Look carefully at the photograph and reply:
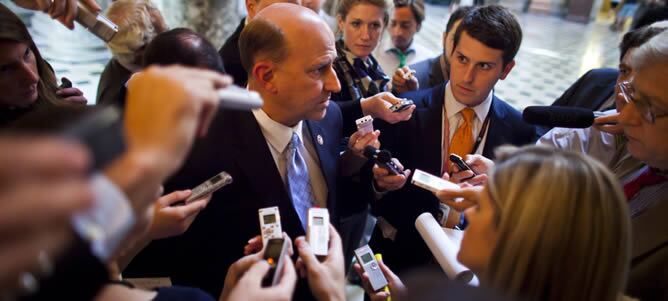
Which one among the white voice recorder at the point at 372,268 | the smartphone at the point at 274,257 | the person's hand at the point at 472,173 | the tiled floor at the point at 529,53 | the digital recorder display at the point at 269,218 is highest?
the smartphone at the point at 274,257

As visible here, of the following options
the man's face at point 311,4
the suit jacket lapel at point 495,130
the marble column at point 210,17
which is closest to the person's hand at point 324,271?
the suit jacket lapel at point 495,130

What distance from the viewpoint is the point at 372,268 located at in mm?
1485

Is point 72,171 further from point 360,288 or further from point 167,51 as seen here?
point 360,288

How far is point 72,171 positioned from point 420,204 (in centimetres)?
183

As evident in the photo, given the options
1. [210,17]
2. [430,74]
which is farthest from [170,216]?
[210,17]

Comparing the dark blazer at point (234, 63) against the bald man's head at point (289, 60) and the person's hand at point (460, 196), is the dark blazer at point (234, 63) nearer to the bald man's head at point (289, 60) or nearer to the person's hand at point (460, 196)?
the bald man's head at point (289, 60)

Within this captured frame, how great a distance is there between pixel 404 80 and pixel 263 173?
1382 mm

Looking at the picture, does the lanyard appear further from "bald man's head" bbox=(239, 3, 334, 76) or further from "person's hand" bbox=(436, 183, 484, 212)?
"bald man's head" bbox=(239, 3, 334, 76)

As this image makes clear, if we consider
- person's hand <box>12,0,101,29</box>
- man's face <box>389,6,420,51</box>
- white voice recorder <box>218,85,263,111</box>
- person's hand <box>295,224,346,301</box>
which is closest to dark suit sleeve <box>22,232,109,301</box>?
white voice recorder <box>218,85,263,111</box>

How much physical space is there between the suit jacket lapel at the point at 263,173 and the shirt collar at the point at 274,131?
0.18ft

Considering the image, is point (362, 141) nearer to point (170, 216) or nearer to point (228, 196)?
point (228, 196)

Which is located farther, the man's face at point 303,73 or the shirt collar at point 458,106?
the shirt collar at point 458,106

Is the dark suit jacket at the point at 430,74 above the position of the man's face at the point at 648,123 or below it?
below

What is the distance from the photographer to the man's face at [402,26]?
10.7 feet
